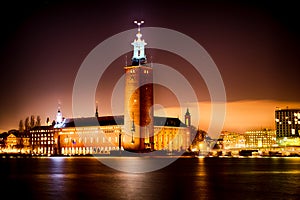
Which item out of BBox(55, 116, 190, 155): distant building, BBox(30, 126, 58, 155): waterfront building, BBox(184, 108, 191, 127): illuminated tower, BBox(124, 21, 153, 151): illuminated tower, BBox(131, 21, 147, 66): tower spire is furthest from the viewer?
BBox(184, 108, 191, 127): illuminated tower

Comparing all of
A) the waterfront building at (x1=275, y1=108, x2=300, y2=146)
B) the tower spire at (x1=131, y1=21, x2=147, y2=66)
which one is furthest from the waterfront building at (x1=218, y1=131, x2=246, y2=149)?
the tower spire at (x1=131, y1=21, x2=147, y2=66)

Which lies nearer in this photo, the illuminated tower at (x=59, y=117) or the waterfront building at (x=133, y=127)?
the waterfront building at (x=133, y=127)

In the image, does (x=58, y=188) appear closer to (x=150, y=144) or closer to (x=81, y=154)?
(x=150, y=144)

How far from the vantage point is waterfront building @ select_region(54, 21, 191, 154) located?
10100 centimetres

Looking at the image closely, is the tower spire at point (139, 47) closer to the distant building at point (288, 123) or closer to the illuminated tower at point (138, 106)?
the illuminated tower at point (138, 106)

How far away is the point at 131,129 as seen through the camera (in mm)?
101125

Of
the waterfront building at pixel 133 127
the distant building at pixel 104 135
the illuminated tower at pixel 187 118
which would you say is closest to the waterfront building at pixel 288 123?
the illuminated tower at pixel 187 118

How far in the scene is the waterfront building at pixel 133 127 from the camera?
101000 mm

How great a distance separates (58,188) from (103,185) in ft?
9.77

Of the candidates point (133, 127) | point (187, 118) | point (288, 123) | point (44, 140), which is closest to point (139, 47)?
point (133, 127)

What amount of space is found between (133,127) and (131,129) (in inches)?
30.8

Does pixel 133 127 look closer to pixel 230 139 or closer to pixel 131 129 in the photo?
pixel 131 129

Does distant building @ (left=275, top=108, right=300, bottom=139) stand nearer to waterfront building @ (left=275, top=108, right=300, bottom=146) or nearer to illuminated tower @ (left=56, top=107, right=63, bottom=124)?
waterfront building @ (left=275, top=108, right=300, bottom=146)

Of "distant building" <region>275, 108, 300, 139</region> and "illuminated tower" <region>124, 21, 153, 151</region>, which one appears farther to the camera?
"distant building" <region>275, 108, 300, 139</region>
